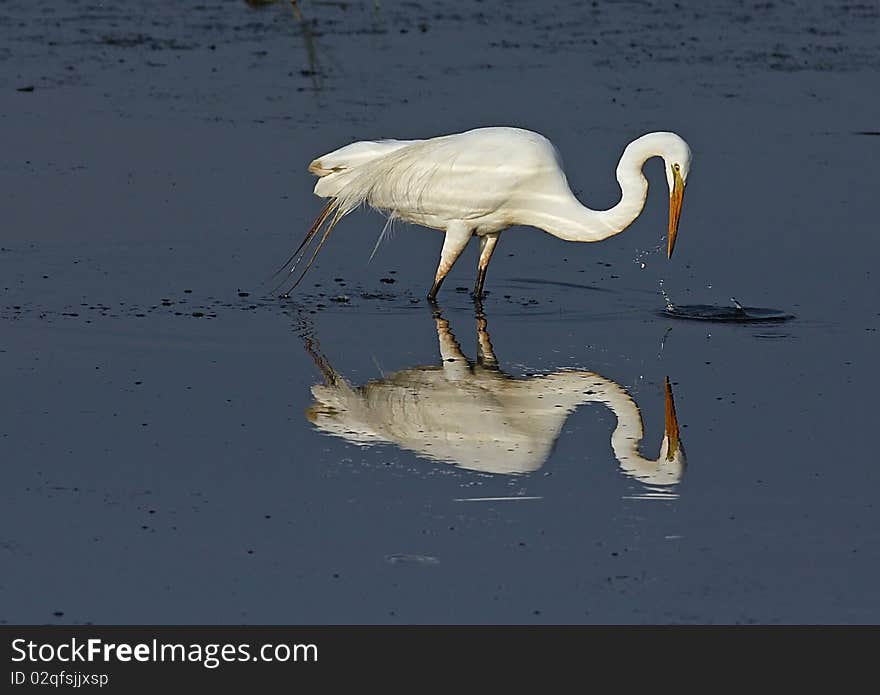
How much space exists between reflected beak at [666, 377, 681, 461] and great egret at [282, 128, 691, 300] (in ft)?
5.03

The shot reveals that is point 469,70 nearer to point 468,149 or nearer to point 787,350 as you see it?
point 468,149

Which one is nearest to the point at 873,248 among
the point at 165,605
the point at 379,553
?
the point at 379,553

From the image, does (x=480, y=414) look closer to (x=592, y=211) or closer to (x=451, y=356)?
(x=451, y=356)

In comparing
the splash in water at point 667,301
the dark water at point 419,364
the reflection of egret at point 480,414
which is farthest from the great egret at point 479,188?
the reflection of egret at point 480,414

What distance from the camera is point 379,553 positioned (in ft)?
18.4

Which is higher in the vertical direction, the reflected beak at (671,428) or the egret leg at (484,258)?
the egret leg at (484,258)

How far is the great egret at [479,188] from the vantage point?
9.15 meters

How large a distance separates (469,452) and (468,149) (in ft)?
9.87

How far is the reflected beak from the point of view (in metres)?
6.79

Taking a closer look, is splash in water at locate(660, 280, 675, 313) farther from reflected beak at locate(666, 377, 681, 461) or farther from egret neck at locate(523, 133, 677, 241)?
reflected beak at locate(666, 377, 681, 461)

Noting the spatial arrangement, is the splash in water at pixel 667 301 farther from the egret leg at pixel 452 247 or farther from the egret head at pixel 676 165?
the egret leg at pixel 452 247

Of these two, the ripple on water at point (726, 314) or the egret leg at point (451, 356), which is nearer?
the egret leg at point (451, 356)


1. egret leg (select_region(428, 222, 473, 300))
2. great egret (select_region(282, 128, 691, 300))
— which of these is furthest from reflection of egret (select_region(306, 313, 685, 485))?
great egret (select_region(282, 128, 691, 300))

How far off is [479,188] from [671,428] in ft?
8.12
